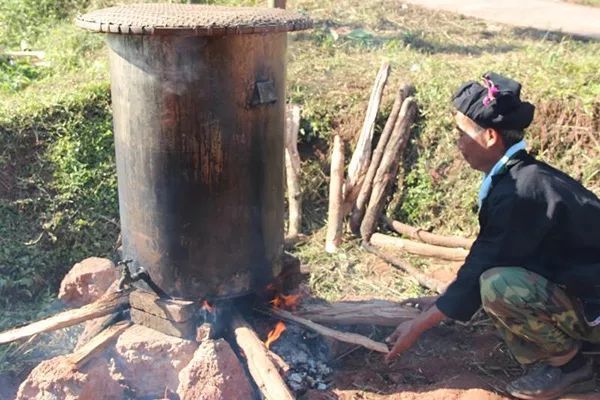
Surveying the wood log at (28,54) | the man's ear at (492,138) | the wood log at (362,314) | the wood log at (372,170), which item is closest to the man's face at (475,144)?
the man's ear at (492,138)

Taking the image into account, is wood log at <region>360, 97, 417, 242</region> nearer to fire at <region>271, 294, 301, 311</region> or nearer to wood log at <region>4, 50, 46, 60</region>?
fire at <region>271, 294, 301, 311</region>

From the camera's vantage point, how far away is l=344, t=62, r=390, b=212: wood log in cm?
601

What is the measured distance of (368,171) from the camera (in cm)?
604

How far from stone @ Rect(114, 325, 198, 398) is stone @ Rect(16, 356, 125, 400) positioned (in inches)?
4.4

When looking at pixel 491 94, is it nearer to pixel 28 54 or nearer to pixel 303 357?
pixel 303 357

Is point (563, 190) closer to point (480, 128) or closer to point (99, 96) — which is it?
point (480, 128)

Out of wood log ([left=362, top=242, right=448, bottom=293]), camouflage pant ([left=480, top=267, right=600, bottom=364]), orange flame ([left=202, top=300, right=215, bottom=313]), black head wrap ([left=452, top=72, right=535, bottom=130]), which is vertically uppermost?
black head wrap ([left=452, top=72, right=535, bottom=130])

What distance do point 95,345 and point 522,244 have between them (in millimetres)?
2225

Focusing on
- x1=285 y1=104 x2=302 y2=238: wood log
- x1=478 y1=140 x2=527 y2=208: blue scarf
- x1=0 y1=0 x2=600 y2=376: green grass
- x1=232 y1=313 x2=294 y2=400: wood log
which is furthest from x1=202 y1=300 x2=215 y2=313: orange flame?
x1=285 y1=104 x2=302 y2=238: wood log

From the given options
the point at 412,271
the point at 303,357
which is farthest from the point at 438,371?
the point at 412,271

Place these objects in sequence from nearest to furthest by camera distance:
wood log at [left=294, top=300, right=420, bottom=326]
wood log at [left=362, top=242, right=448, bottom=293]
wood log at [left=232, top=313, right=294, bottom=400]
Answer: wood log at [left=232, top=313, right=294, bottom=400]
wood log at [left=294, top=300, right=420, bottom=326]
wood log at [left=362, top=242, right=448, bottom=293]

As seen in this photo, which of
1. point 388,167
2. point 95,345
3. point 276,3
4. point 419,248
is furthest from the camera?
point 276,3

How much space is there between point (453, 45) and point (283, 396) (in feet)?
20.5

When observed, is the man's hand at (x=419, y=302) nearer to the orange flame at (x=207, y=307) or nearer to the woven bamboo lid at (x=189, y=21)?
the orange flame at (x=207, y=307)
